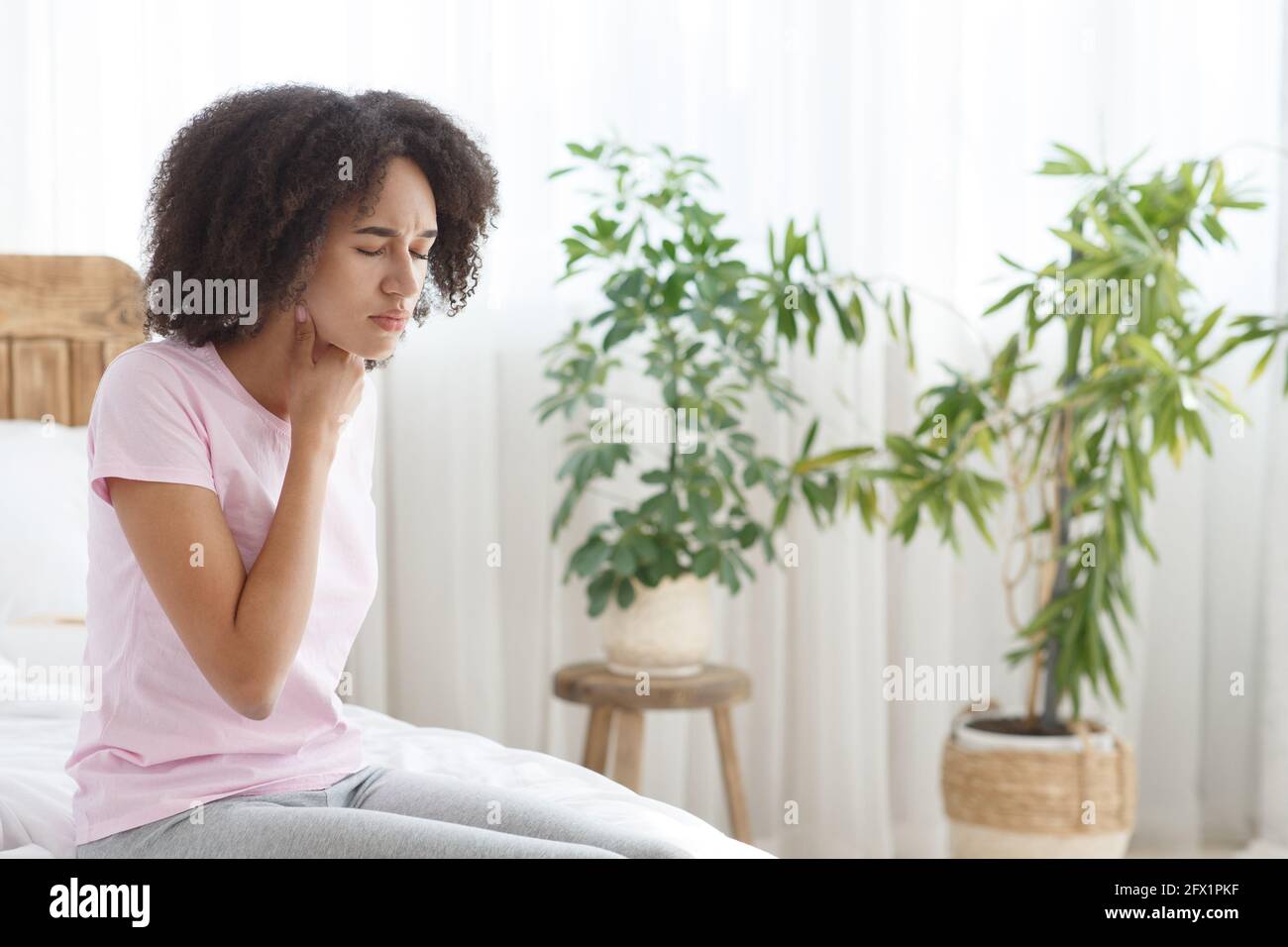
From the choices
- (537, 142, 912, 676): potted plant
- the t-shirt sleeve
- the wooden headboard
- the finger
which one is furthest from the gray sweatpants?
the wooden headboard

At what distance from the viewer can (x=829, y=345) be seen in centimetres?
271

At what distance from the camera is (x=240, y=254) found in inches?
41.7

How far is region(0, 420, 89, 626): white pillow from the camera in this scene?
6.24 ft

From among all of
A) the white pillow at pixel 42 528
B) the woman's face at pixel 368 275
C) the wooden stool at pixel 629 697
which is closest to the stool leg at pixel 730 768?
the wooden stool at pixel 629 697

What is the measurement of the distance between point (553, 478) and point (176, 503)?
171cm

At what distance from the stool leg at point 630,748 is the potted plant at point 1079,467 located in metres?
0.56

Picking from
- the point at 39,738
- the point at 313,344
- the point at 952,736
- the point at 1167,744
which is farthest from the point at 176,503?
the point at 1167,744

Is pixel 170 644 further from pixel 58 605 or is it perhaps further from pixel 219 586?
pixel 58 605

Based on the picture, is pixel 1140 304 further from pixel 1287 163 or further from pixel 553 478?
pixel 553 478

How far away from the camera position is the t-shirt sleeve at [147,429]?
0.97 meters

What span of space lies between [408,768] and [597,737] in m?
0.99

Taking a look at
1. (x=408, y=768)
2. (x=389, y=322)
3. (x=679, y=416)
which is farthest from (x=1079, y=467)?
(x=389, y=322)

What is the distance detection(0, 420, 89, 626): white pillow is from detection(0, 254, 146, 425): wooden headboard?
18cm

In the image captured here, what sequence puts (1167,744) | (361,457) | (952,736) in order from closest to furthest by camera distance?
(361,457) < (952,736) < (1167,744)
